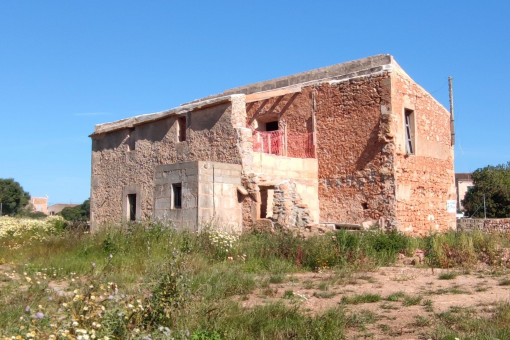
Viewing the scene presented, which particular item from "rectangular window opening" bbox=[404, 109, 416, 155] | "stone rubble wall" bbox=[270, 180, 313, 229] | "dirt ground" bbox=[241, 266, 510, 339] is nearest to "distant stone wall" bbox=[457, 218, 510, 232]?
"rectangular window opening" bbox=[404, 109, 416, 155]

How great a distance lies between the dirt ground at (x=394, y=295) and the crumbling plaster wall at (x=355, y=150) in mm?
5244

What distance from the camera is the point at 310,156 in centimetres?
1698

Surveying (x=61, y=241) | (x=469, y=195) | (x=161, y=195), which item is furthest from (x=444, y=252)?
(x=469, y=195)

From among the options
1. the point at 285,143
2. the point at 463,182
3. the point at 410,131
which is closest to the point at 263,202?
the point at 285,143

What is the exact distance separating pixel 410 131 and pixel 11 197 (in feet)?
169

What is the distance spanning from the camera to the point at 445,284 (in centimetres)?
870

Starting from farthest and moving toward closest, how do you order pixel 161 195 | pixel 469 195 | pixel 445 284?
1. pixel 469 195
2. pixel 161 195
3. pixel 445 284

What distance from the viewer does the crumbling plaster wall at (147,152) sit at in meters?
16.4

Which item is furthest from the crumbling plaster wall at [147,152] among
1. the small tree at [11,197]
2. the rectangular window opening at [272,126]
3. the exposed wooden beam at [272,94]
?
the small tree at [11,197]

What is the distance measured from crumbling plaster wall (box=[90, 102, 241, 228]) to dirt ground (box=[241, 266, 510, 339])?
23.0 ft

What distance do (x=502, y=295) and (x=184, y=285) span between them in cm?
472

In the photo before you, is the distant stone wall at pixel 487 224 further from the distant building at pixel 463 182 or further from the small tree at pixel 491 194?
the distant building at pixel 463 182

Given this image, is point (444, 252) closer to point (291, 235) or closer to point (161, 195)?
point (291, 235)

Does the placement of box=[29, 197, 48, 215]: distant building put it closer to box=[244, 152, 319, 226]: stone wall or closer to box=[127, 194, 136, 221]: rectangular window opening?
box=[127, 194, 136, 221]: rectangular window opening
